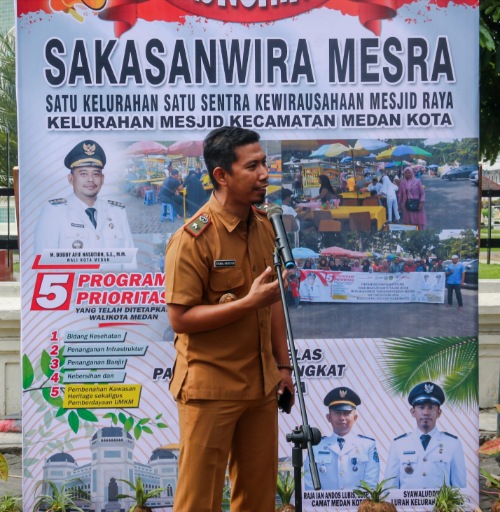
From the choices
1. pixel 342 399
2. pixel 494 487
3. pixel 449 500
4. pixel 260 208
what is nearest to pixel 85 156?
pixel 260 208

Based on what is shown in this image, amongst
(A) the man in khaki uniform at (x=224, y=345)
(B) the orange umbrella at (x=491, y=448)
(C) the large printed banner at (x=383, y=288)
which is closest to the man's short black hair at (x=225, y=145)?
(A) the man in khaki uniform at (x=224, y=345)

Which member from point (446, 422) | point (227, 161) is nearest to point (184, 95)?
point (227, 161)

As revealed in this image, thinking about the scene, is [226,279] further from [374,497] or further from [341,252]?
[374,497]

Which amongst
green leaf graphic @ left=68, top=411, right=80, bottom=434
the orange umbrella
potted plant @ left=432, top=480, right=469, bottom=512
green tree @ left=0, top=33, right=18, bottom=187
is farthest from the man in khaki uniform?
green tree @ left=0, top=33, right=18, bottom=187

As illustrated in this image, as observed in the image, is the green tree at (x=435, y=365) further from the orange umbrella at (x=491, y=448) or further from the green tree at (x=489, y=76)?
the green tree at (x=489, y=76)

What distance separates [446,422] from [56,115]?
7.70ft

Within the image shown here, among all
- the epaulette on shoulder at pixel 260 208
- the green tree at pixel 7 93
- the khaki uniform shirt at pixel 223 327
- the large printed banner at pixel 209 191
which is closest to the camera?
the khaki uniform shirt at pixel 223 327

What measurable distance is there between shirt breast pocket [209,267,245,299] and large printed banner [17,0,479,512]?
1.17 metres

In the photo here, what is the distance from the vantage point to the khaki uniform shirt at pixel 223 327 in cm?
358

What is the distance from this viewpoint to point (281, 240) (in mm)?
3279

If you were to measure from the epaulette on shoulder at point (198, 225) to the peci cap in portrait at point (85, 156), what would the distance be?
127 cm

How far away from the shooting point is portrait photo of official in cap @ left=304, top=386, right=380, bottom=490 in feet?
16.0

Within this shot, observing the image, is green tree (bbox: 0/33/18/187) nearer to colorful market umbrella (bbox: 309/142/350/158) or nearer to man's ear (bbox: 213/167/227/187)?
colorful market umbrella (bbox: 309/142/350/158)

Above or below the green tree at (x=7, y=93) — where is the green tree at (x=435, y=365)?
below
